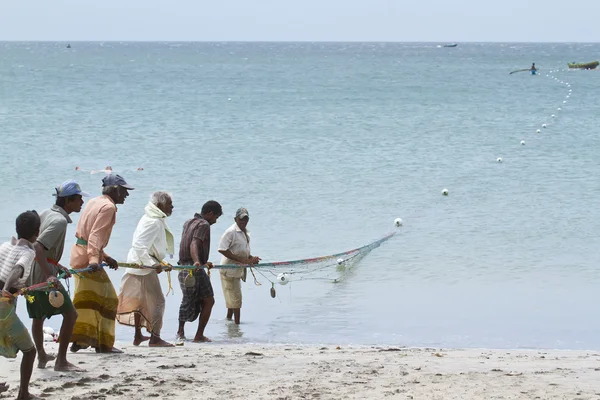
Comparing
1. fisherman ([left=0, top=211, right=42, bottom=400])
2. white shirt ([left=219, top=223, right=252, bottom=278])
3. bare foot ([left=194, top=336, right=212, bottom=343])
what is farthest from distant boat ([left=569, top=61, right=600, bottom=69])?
fisherman ([left=0, top=211, right=42, bottom=400])

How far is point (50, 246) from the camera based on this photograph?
653 cm

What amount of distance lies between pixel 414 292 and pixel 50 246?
607 centimetres

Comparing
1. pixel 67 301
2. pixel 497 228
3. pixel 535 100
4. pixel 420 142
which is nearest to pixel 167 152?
pixel 420 142

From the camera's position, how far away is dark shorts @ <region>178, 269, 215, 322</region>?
340 inches

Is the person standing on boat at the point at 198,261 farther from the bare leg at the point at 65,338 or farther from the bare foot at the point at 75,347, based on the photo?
the bare leg at the point at 65,338

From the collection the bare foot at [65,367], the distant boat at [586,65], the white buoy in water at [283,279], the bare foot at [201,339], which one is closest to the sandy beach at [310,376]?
the bare foot at [65,367]

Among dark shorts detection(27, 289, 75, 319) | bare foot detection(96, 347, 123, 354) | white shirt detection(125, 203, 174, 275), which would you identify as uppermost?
white shirt detection(125, 203, 174, 275)

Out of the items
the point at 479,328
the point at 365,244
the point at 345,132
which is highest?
the point at 345,132

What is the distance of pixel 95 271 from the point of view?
720 cm

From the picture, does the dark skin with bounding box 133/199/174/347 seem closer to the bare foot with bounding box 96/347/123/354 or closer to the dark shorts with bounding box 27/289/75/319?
the bare foot with bounding box 96/347/123/354

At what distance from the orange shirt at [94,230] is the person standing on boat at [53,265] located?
27 centimetres

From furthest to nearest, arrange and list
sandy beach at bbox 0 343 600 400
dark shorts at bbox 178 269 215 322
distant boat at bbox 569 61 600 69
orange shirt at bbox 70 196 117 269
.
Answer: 1. distant boat at bbox 569 61 600 69
2. dark shorts at bbox 178 269 215 322
3. orange shirt at bbox 70 196 117 269
4. sandy beach at bbox 0 343 600 400

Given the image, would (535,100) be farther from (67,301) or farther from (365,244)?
(67,301)

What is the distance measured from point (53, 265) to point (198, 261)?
74.3 inches
